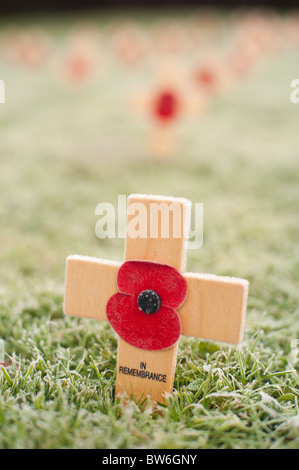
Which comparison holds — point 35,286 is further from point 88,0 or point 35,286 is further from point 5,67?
point 88,0

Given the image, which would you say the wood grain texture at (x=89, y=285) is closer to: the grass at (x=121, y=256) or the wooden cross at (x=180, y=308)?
the wooden cross at (x=180, y=308)

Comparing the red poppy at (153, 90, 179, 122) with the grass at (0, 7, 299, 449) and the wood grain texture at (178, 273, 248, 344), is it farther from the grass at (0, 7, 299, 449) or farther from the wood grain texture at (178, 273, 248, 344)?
the wood grain texture at (178, 273, 248, 344)

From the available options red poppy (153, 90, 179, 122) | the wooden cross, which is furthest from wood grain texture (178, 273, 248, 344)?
red poppy (153, 90, 179, 122)

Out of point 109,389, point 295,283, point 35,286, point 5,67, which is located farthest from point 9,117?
point 109,389
